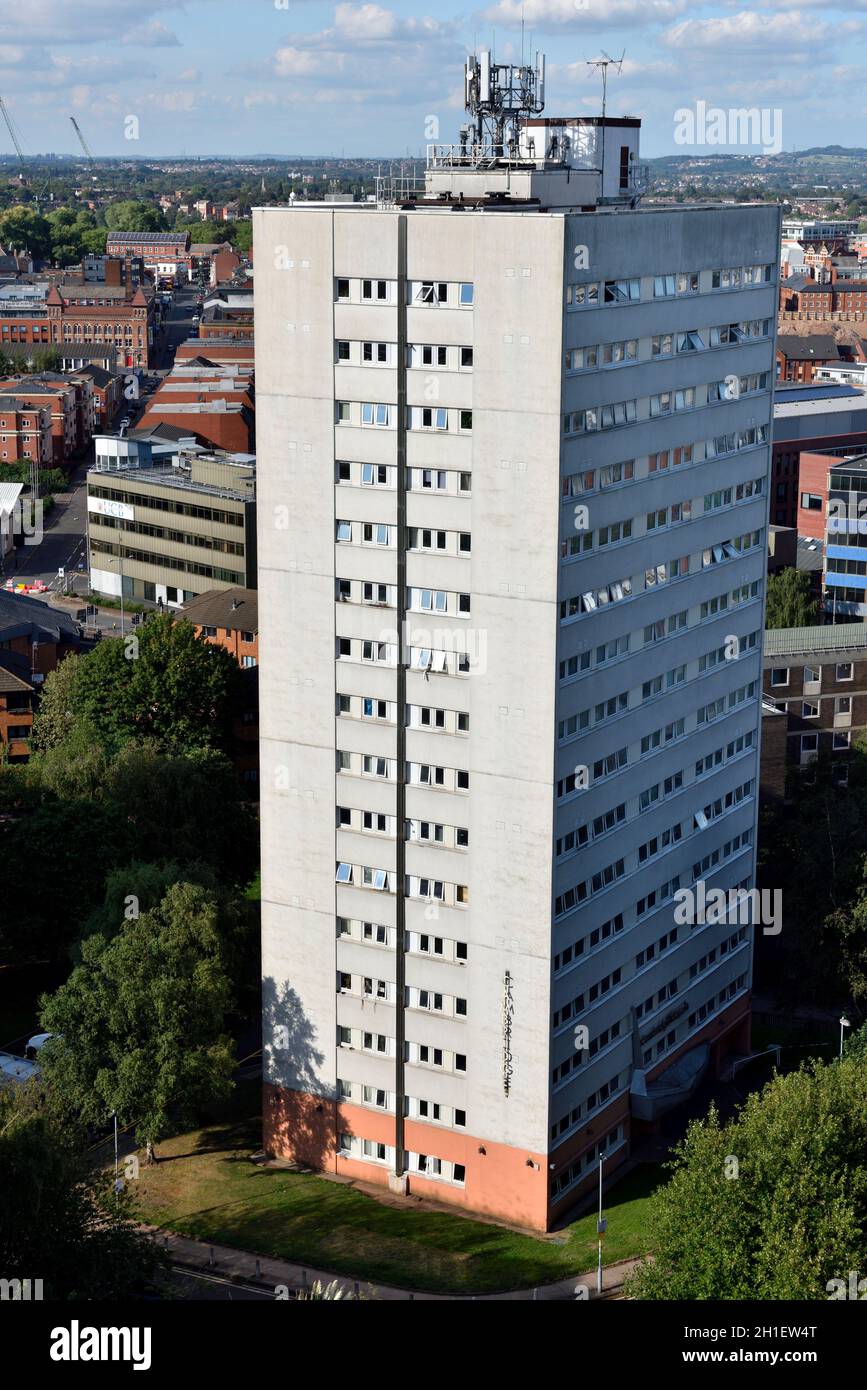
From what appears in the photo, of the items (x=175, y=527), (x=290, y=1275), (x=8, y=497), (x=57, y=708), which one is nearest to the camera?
(x=290, y=1275)

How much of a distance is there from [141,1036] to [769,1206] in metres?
25.5

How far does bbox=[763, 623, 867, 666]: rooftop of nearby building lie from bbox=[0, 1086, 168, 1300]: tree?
185ft

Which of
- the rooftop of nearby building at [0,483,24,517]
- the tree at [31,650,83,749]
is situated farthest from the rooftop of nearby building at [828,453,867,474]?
the rooftop of nearby building at [0,483,24,517]

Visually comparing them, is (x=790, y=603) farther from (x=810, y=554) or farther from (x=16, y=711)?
(x=16, y=711)

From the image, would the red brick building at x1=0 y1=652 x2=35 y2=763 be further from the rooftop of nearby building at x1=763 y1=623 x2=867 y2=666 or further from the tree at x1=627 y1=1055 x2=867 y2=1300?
the tree at x1=627 y1=1055 x2=867 y2=1300

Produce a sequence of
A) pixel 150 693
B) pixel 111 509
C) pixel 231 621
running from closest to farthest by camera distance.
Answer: pixel 150 693
pixel 231 621
pixel 111 509

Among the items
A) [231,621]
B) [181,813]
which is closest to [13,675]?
[231,621]

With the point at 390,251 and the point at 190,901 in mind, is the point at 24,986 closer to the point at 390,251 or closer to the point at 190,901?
the point at 190,901

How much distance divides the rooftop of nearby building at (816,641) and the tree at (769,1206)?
154 ft

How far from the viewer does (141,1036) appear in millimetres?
66062

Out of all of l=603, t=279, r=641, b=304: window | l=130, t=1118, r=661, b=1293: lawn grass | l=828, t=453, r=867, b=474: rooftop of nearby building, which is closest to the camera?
l=130, t=1118, r=661, b=1293: lawn grass

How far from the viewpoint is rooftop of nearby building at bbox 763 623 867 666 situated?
325 feet

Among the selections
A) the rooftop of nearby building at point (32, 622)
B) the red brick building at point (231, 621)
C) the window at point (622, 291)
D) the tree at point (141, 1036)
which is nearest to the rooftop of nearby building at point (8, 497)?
the rooftop of nearby building at point (32, 622)
